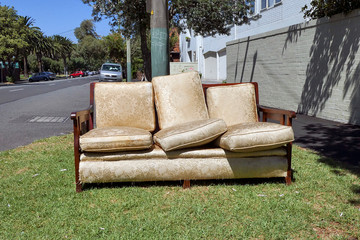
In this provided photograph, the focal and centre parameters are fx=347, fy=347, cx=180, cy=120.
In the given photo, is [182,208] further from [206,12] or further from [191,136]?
[206,12]

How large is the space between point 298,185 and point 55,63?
86823 millimetres

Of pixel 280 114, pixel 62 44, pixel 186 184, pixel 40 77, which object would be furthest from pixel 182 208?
pixel 62 44

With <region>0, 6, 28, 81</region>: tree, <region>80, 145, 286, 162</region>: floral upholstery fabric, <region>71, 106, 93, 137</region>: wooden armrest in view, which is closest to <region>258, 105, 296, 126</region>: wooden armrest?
<region>80, 145, 286, 162</region>: floral upholstery fabric

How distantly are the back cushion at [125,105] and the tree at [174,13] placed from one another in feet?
19.6

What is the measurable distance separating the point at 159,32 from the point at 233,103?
177cm

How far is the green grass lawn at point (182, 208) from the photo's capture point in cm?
284

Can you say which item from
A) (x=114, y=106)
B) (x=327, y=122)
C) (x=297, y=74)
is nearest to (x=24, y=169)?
(x=114, y=106)

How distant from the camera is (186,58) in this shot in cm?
3806

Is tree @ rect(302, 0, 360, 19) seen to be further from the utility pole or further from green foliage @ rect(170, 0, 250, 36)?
the utility pole

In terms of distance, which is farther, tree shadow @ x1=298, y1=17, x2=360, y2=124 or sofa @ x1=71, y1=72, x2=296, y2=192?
tree shadow @ x1=298, y1=17, x2=360, y2=124

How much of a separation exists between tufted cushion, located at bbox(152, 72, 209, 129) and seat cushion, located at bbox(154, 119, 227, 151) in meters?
0.62

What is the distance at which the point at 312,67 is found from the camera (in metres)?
9.41

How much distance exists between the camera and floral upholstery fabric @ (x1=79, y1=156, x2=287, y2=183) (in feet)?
12.4

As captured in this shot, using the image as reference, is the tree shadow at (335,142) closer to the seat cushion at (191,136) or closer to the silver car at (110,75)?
the seat cushion at (191,136)
